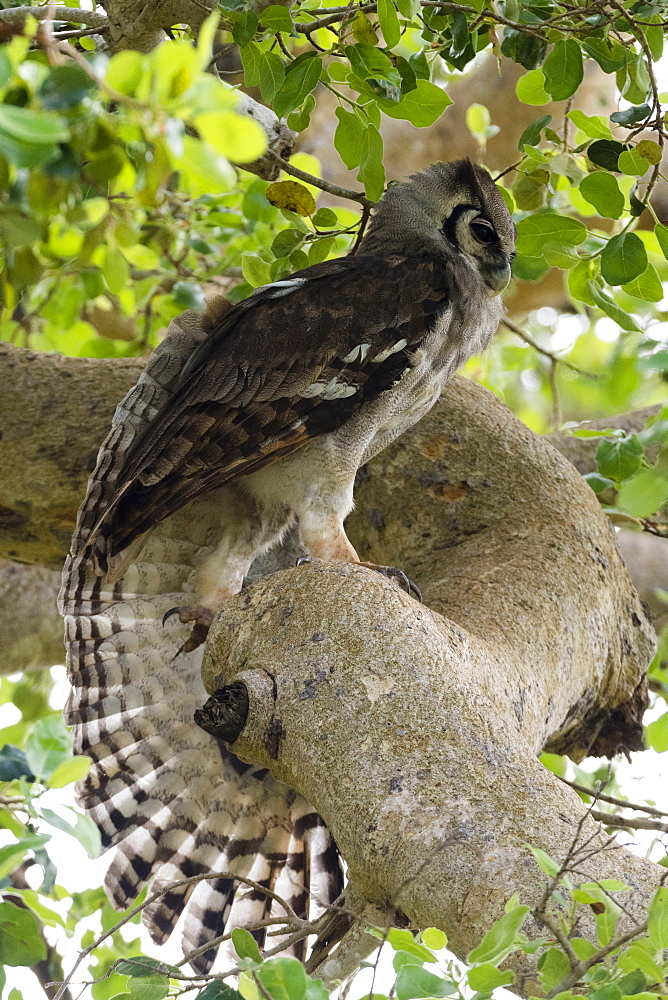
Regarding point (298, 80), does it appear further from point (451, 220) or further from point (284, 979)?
point (284, 979)

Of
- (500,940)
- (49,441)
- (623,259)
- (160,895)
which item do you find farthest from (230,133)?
(49,441)

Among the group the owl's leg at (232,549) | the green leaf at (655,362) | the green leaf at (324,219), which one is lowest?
the owl's leg at (232,549)

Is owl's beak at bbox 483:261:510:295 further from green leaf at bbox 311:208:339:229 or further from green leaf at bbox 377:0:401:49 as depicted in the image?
green leaf at bbox 377:0:401:49

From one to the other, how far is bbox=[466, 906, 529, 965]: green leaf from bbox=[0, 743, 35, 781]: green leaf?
67 cm

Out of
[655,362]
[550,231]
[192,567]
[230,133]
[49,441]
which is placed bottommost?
[192,567]

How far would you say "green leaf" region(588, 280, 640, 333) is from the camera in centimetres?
227

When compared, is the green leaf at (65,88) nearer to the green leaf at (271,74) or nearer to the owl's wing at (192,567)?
the green leaf at (271,74)

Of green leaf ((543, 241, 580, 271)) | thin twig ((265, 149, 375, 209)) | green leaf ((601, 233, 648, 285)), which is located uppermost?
green leaf ((601, 233, 648, 285))

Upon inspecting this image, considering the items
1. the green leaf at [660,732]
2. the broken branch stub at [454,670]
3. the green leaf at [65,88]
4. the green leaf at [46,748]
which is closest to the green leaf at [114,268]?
the green leaf at [65,88]

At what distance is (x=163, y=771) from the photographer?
8.80ft

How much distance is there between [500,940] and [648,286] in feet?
5.07

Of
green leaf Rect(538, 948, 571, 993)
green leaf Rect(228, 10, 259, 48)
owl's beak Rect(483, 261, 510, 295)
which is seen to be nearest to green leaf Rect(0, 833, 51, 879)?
green leaf Rect(538, 948, 571, 993)

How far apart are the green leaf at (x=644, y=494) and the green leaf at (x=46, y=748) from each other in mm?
860

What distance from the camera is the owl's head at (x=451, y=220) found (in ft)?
9.22
